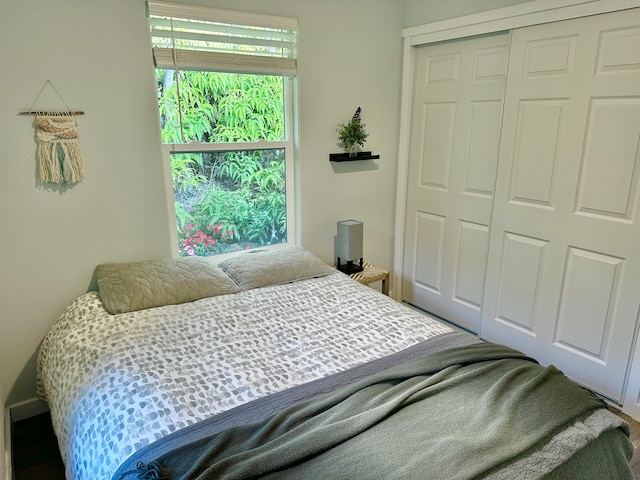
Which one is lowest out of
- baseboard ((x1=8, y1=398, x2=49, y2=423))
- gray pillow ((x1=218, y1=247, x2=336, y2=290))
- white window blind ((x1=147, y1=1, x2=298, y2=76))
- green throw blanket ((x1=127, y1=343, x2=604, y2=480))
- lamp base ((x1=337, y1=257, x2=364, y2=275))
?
baseboard ((x1=8, y1=398, x2=49, y2=423))

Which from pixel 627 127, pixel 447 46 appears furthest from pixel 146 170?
pixel 627 127

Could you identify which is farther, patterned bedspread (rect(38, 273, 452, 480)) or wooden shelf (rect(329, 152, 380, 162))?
wooden shelf (rect(329, 152, 380, 162))

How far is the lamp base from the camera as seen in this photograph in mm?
2957

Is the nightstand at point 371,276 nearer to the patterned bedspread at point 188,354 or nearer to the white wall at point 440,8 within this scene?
the patterned bedspread at point 188,354

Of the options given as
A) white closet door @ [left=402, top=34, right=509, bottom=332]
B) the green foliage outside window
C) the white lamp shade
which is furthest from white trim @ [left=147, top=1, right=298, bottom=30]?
the white lamp shade

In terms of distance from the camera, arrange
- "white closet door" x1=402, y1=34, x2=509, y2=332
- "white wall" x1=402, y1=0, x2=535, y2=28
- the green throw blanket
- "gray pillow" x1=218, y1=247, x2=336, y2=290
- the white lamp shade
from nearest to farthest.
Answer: the green throw blanket, "gray pillow" x1=218, y1=247, x2=336, y2=290, "white wall" x1=402, y1=0, x2=535, y2=28, "white closet door" x1=402, y1=34, x2=509, y2=332, the white lamp shade

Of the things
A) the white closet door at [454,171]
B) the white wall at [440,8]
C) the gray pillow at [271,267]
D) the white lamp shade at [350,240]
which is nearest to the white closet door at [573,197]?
the white closet door at [454,171]

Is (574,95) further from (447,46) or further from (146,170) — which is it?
(146,170)

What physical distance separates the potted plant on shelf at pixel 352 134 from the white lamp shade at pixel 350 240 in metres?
0.49

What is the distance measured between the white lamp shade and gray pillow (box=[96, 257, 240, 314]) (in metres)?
0.86

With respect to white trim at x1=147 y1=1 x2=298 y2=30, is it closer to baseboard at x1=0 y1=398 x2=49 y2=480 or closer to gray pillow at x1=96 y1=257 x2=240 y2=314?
gray pillow at x1=96 y1=257 x2=240 y2=314

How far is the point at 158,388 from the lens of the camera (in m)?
1.47

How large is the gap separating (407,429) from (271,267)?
1.39 metres

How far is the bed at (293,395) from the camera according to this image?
1.13 m
